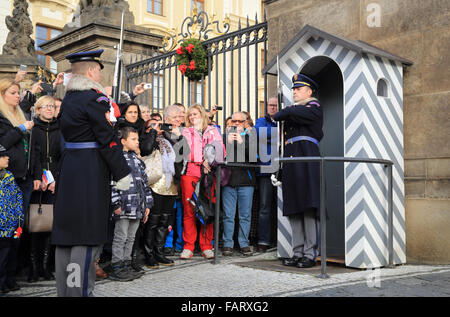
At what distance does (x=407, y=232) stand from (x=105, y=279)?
11.0 feet

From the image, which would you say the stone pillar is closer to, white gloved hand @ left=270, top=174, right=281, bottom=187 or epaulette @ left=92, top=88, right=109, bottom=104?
white gloved hand @ left=270, top=174, right=281, bottom=187

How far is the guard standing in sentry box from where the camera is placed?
414 centimetres

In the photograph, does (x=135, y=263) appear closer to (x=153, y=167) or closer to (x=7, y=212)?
(x=153, y=167)

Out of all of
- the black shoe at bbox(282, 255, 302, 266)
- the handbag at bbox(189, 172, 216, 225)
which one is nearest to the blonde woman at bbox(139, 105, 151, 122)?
the handbag at bbox(189, 172, 216, 225)

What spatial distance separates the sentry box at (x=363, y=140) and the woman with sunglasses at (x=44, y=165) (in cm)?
258

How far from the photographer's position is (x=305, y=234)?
19.4 feet

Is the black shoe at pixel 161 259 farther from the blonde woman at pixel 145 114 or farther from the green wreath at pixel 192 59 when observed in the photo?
the green wreath at pixel 192 59

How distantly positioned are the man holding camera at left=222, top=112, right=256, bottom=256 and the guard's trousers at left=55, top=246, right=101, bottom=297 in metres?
2.83

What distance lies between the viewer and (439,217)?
19.9 feet

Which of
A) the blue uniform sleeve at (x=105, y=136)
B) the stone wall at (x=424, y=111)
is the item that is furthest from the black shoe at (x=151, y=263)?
the stone wall at (x=424, y=111)

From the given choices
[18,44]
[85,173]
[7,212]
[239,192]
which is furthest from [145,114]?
[18,44]

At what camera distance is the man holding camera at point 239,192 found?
22.6ft

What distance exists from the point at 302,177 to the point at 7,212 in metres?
2.94

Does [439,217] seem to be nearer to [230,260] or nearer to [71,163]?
[230,260]
